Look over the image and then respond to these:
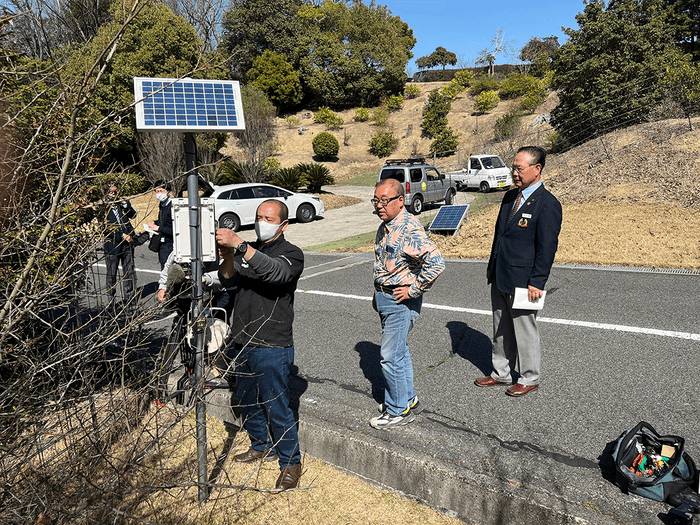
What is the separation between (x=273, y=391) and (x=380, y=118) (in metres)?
38.5

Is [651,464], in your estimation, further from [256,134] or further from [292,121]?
[292,121]

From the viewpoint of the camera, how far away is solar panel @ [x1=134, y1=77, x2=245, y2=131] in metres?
2.87

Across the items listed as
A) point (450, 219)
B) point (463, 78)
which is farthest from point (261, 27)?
point (450, 219)

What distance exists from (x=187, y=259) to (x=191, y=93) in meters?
1.05

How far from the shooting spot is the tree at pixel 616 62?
63.7ft

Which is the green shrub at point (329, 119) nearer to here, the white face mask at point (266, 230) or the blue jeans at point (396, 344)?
the blue jeans at point (396, 344)

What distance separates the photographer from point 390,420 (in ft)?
12.1

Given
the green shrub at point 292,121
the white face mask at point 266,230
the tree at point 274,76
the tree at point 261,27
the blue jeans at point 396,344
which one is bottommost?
the blue jeans at point 396,344

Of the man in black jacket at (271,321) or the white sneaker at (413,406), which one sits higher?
the man in black jacket at (271,321)

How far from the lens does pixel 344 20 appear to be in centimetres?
4728

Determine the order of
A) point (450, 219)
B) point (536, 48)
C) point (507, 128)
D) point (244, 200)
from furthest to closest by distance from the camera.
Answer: point (536, 48)
point (507, 128)
point (244, 200)
point (450, 219)

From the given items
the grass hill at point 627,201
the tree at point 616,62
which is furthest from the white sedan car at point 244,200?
the tree at point 616,62

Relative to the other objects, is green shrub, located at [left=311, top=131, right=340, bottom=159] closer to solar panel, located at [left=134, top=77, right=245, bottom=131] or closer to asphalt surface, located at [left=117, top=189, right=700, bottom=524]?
asphalt surface, located at [left=117, top=189, right=700, bottom=524]

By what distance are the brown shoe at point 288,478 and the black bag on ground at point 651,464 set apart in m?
1.92
